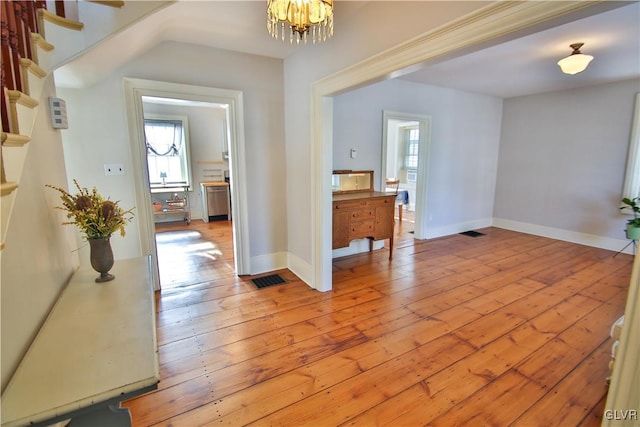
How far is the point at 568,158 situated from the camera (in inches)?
201

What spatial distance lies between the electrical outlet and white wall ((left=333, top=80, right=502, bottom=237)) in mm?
2547

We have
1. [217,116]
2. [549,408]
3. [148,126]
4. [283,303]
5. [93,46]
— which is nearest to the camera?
[549,408]

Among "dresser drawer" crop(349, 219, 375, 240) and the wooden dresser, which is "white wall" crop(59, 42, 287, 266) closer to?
the wooden dresser

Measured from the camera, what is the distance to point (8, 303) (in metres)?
1.02

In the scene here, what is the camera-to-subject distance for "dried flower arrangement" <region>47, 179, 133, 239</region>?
161 centimetres

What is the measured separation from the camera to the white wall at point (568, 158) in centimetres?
460

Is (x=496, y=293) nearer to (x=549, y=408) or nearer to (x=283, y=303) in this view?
(x=549, y=408)

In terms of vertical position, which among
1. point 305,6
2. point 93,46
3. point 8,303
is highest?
point 305,6

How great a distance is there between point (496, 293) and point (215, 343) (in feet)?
9.41

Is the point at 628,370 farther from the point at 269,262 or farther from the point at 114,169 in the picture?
the point at 114,169

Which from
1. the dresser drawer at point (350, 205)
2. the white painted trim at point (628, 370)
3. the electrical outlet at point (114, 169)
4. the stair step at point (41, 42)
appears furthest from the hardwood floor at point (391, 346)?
the stair step at point (41, 42)

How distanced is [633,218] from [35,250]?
6758 mm

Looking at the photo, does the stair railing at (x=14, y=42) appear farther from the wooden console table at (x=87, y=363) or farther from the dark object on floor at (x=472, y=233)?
the dark object on floor at (x=472, y=233)

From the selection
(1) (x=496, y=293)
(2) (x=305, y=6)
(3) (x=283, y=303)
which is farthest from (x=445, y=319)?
(2) (x=305, y=6)
